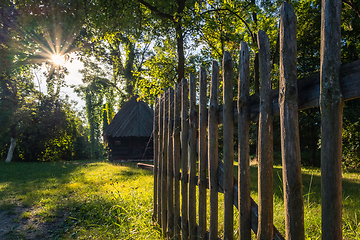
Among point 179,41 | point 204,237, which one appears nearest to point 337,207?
point 204,237

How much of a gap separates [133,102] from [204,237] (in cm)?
1970

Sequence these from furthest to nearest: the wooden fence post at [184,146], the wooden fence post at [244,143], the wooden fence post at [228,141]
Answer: the wooden fence post at [184,146] → the wooden fence post at [228,141] → the wooden fence post at [244,143]

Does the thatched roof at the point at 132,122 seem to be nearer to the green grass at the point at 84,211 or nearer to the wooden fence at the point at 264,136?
the green grass at the point at 84,211

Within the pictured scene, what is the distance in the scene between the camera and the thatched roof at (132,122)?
61.2 ft

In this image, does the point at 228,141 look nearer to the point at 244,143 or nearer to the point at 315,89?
the point at 244,143

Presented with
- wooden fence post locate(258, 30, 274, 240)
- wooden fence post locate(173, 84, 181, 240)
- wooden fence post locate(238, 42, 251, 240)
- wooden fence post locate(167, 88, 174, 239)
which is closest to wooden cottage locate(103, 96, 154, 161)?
wooden fence post locate(167, 88, 174, 239)

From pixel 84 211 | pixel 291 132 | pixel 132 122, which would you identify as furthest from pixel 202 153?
pixel 132 122

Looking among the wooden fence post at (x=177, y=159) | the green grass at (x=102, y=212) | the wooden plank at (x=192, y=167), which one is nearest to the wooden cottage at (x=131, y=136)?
the green grass at (x=102, y=212)

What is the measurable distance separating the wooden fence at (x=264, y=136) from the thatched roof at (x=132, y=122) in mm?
15757

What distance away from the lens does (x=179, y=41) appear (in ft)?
31.0

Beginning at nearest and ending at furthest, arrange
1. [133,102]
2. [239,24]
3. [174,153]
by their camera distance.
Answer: [174,153] → [239,24] → [133,102]

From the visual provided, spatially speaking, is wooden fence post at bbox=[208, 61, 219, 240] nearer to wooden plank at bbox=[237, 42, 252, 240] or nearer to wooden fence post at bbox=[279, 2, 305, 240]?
wooden plank at bbox=[237, 42, 252, 240]

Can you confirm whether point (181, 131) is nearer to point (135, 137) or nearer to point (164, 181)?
point (164, 181)

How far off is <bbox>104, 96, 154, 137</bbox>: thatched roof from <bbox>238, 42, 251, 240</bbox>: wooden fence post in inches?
661
